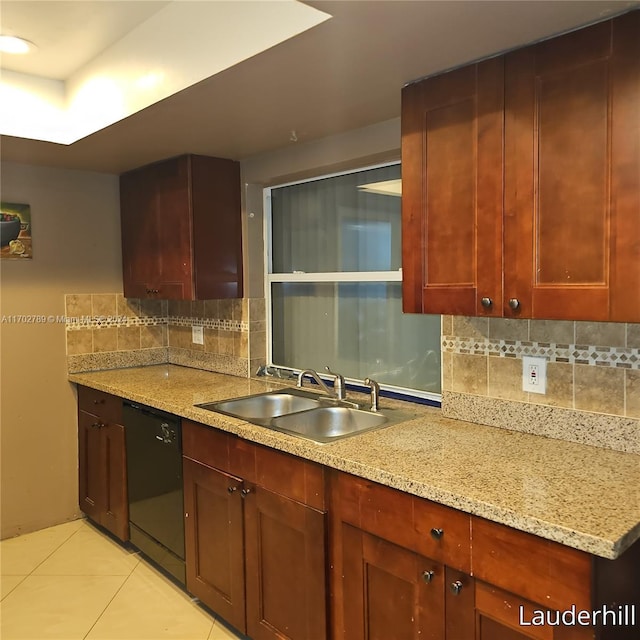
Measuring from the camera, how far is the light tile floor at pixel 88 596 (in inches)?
95.1

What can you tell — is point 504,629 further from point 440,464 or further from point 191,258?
point 191,258

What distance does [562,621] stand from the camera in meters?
1.32

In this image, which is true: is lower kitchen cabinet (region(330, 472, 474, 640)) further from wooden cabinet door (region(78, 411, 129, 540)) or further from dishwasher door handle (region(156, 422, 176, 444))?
wooden cabinet door (region(78, 411, 129, 540))

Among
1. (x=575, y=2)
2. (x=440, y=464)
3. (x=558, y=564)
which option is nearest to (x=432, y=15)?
(x=575, y=2)

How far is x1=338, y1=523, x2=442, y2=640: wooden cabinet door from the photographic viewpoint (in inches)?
62.0

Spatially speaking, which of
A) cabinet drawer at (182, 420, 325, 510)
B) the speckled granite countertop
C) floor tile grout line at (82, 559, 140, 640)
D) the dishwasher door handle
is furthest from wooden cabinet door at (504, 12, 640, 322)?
floor tile grout line at (82, 559, 140, 640)

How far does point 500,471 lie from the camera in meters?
1.63

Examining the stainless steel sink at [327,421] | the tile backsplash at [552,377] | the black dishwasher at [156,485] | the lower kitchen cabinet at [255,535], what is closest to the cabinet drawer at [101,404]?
the black dishwasher at [156,485]

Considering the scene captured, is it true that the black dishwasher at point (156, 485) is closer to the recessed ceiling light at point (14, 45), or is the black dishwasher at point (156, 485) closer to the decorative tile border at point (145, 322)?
the decorative tile border at point (145, 322)

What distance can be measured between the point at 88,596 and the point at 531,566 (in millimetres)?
2168

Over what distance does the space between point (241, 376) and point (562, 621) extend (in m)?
2.24

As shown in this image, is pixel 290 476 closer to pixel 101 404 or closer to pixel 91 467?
pixel 101 404

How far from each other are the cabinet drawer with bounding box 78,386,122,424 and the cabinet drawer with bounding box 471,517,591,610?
2.14 meters

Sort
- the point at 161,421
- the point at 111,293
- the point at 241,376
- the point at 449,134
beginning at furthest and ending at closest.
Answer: the point at 111,293 < the point at 241,376 < the point at 161,421 < the point at 449,134
